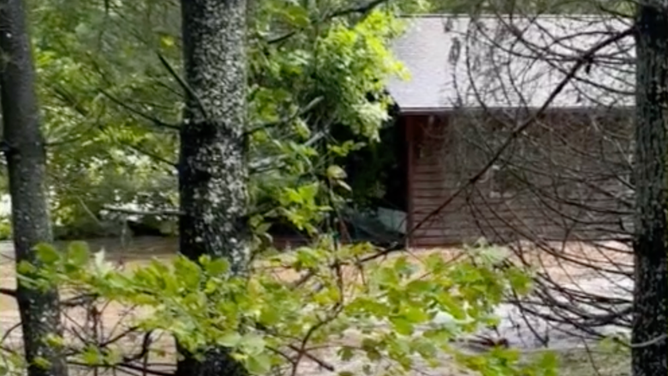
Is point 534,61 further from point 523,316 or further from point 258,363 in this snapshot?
point 258,363

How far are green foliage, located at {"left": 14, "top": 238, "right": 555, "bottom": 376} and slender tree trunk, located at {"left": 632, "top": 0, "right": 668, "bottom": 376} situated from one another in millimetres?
894

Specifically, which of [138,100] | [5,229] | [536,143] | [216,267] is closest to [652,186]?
[216,267]

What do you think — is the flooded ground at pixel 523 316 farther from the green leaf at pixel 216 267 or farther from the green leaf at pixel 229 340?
the green leaf at pixel 229 340

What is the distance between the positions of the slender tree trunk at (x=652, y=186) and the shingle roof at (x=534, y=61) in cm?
81

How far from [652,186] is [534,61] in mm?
2131

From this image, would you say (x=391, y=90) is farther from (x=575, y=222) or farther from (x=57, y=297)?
(x=57, y=297)

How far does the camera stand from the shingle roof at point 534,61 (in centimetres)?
424

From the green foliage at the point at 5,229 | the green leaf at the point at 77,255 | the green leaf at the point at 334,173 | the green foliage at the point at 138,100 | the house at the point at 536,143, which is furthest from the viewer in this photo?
the house at the point at 536,143

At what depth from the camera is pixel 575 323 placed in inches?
216

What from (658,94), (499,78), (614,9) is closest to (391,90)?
(499,78)

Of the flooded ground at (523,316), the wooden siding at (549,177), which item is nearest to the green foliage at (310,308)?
the flooded ground at (523,316)

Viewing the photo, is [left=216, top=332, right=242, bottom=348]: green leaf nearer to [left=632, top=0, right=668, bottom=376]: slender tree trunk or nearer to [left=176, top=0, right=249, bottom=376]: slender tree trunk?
[left=176, top=0, right=249, bottom=376]: slender tree trunk

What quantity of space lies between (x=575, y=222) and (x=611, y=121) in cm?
68

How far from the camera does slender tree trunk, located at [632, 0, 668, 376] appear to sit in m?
2.63
